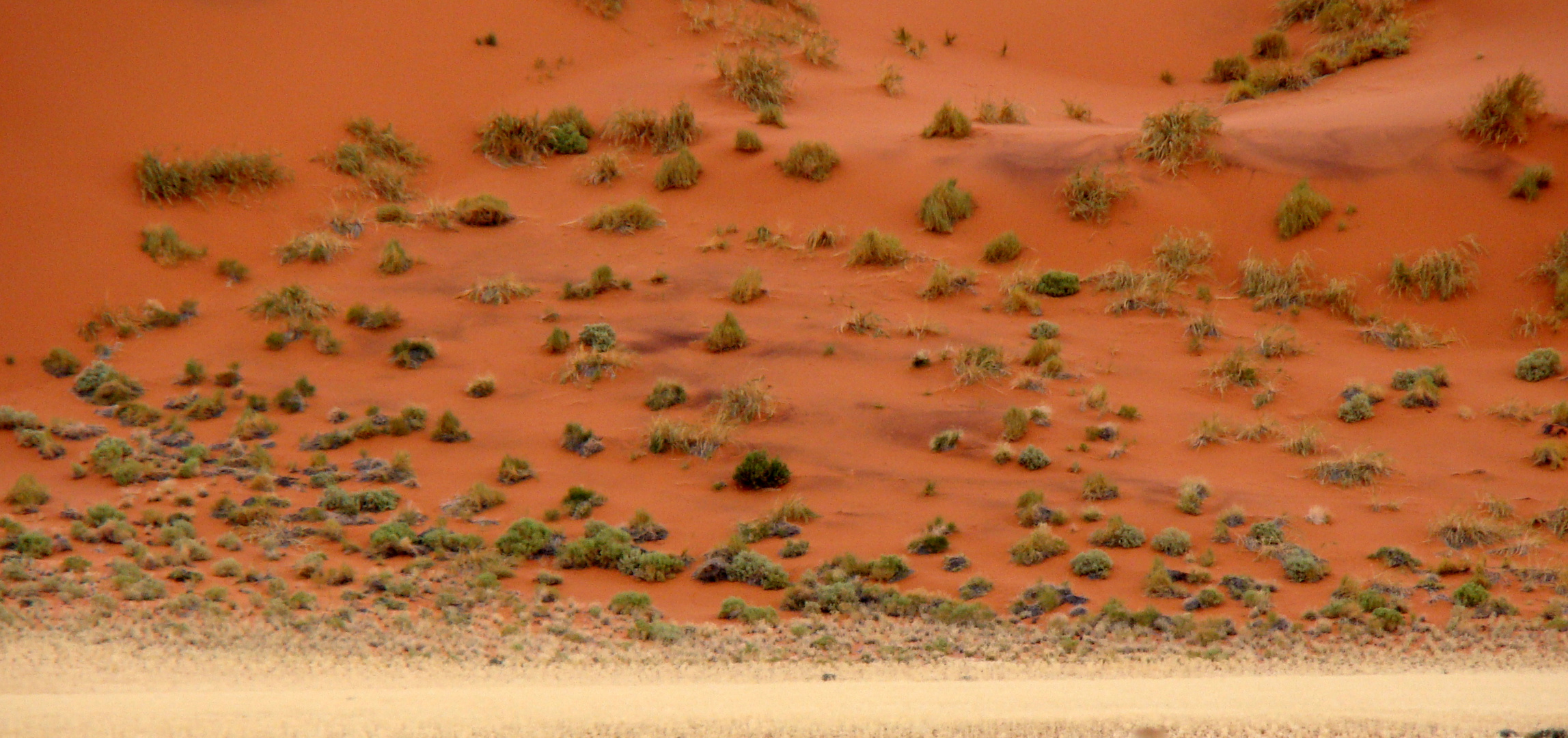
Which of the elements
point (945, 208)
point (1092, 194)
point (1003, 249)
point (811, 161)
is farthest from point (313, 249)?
point (1092, 194)

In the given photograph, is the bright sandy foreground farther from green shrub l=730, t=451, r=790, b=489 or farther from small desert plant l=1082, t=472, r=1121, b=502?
green shrub l=730, t=451, r=790, b=489

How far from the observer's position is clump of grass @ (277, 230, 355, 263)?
17.5 metres

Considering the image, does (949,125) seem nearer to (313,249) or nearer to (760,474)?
(313,249)

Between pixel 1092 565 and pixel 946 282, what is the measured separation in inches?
254

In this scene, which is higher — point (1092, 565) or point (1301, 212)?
point (1301, 212)

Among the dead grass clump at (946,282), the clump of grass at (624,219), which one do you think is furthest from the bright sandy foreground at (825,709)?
the clump of grass at (624,219)

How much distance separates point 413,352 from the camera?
50.3ft

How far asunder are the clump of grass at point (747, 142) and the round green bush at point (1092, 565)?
10.6m

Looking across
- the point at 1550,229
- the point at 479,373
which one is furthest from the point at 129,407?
the point at 1550,229

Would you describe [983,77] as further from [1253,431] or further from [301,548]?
[301,548]

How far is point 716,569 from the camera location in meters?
10.8

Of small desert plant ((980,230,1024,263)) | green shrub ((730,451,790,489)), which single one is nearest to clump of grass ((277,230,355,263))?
green shrub ((730,451,790,489))

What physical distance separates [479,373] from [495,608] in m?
5.38

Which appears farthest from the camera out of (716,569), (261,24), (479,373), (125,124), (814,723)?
(261,24)
